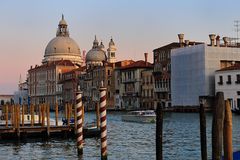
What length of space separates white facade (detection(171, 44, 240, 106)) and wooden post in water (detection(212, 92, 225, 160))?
103ft

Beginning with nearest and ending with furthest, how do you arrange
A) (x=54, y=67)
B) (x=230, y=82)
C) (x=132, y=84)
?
(x=230, y=82) < (x=132, y=84) < (x=54, y=67)

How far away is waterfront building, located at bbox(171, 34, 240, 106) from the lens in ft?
126

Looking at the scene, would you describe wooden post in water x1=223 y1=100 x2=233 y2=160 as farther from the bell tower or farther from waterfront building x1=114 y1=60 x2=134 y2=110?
the bell tower

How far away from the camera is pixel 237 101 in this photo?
3612 cm

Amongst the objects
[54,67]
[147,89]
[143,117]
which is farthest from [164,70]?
[54,67]

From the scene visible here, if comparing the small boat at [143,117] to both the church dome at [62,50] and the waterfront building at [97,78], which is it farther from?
the church dome at [62,50]

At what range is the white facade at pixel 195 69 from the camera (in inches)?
1507

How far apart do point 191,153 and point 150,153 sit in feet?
3.51

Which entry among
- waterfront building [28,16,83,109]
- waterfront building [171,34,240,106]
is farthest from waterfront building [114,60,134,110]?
waterfront building [28,16,83,109]

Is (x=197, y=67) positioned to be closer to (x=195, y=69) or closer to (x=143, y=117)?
(x=195, y=69)

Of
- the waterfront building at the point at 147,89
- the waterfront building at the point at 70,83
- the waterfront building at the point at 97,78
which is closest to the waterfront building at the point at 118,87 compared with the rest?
the waterfront building at the point at 97,78

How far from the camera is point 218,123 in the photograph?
6574mm

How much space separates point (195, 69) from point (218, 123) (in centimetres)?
3298

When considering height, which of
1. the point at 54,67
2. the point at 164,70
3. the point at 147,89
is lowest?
the point at 147,89
